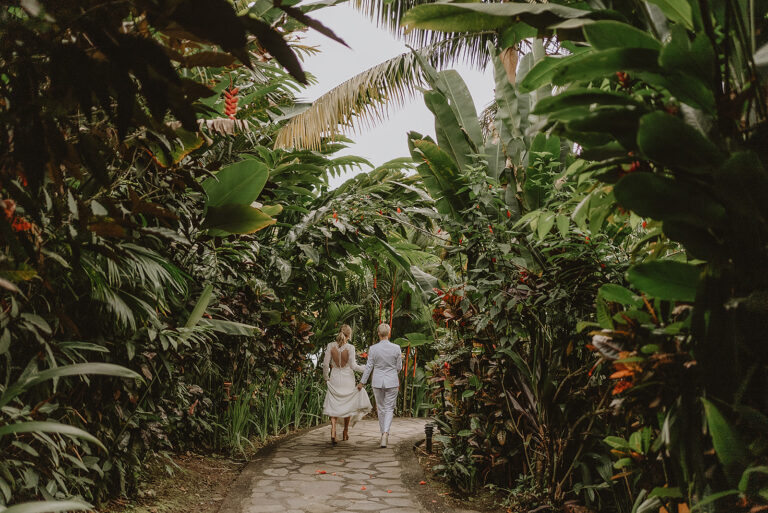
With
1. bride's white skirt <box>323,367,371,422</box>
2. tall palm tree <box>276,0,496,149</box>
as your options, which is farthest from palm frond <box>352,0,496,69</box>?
bride's white skirt <box>323,367,371,422</box>

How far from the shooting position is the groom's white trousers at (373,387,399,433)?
7688 mm

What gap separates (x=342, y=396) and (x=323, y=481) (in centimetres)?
243

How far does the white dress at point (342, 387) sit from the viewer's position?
806cm

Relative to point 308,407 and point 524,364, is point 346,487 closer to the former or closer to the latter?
point 524,364

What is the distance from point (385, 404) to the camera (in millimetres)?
7715

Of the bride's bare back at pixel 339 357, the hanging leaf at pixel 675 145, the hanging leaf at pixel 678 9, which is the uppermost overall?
the hanging leaf at pixel 678 9

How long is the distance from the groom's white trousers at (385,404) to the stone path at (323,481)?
33 centimetres

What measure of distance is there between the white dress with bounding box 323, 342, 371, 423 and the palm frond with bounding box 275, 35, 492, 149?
3.01 meters

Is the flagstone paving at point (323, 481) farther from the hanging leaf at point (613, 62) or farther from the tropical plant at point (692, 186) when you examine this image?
the hanging leaf at point (613, 62)

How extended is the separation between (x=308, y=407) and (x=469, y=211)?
5.95 meters

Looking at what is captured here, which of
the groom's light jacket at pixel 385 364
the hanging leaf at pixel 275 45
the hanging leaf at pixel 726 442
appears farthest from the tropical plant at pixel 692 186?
the groom's light jacket at pixel 385 364

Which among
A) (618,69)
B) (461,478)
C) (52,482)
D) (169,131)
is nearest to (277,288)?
(461,478)

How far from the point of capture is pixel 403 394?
37.6 feet

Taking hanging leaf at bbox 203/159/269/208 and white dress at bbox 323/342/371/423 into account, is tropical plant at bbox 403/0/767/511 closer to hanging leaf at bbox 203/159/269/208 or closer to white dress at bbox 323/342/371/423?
hanging leaf at bbox 203/159/269/208
